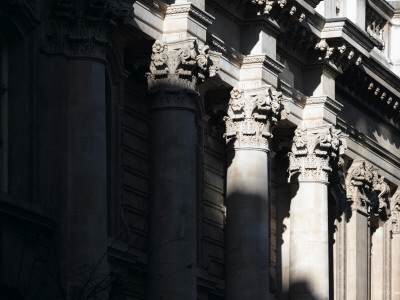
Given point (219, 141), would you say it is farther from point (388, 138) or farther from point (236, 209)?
point (388, 138)

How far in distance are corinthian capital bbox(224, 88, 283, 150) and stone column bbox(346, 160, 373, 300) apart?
10563mm

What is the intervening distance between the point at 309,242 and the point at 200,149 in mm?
7087

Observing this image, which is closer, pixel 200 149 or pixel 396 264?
pixel 200 149

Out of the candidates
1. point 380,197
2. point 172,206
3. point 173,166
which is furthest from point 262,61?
point 380,197

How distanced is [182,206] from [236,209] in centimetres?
530

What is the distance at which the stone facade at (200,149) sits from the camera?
4725cm

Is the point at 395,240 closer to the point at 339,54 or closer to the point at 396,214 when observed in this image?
the point at 396,214

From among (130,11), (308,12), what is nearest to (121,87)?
(130,11)

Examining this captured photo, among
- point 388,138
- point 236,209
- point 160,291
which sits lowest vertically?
point 160,291

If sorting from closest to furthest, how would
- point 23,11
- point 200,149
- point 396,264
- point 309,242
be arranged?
point 23,11 → point 200,149 → point 309,242 → point 396,264

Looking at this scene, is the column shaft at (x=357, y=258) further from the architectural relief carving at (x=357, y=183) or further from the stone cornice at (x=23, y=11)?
the stone cornice at (x=23, y=11)

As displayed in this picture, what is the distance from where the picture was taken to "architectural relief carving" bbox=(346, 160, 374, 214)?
67938 millimetres

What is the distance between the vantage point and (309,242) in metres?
62.4

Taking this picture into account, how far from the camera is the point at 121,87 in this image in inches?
2066
